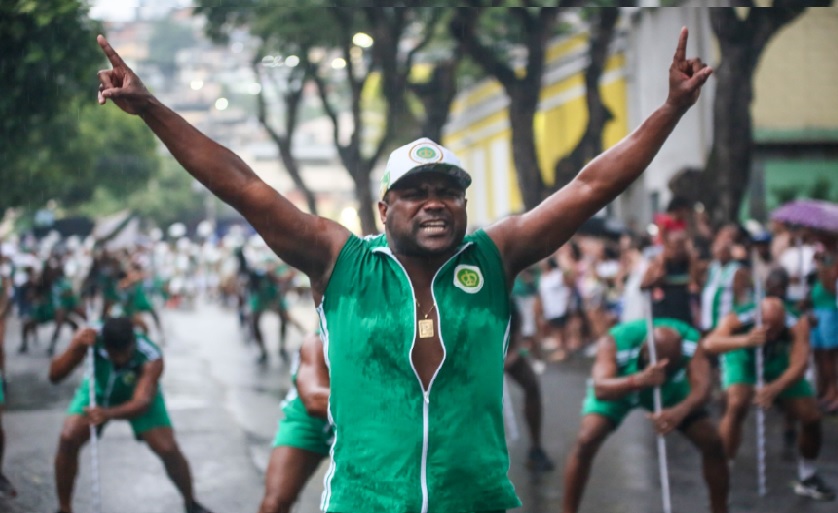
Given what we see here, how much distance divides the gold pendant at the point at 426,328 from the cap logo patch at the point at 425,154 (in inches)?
18.1

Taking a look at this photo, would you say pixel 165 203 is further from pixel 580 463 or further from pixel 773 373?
pixel 580 463

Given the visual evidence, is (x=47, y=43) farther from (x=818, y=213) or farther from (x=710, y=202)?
(x=710, y=202)

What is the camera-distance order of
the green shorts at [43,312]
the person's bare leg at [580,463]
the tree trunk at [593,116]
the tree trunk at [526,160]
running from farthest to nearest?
the green shorts at [43,312]
the tree trunk at [593,116]
the tree trunk at [526,160]
the person's bare leg at [580,463]

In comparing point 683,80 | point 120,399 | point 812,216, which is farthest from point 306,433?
point 812,216

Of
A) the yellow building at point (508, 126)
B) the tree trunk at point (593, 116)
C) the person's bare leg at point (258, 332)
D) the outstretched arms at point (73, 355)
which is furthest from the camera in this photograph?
the yellow building at point (508, 126)

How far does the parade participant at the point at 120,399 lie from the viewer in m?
7.39

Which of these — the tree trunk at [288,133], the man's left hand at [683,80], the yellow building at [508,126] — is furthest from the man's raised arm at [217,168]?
the yellow building at [508,126]

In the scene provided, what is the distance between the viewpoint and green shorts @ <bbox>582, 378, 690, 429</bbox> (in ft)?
23.4

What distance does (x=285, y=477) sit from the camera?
20.1 ft

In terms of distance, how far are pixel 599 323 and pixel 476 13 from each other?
4.61 metres

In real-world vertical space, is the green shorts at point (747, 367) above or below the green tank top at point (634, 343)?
below

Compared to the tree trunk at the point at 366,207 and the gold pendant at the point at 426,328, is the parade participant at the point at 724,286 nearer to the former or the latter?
the tree trunk at the point at 366,207

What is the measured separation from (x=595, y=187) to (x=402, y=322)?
0.73 meters

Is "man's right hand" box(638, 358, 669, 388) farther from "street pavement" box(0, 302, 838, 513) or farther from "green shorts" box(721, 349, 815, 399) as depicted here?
"green shorts" box(721, 349, 815, 399)
